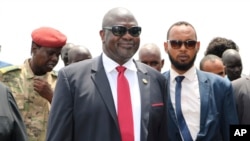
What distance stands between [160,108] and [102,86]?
576 mm

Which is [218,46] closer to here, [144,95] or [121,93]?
[144,95]

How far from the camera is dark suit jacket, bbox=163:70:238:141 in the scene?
237 inches

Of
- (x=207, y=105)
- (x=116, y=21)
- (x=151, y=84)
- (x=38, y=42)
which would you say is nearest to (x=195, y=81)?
Answer: (x=207, y=105)

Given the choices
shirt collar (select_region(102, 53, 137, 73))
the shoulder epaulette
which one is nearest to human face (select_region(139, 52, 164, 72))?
the shoulder epaulette

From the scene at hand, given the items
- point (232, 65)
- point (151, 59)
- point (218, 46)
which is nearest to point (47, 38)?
point (151, 59)

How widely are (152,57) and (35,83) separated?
1797 mm

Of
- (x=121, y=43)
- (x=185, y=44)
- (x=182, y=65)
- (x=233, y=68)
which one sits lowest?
(x=233, y=68)

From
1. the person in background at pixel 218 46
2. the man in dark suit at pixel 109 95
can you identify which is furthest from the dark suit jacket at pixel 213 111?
the person in background at pixel 218 46

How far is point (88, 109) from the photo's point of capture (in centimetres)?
499

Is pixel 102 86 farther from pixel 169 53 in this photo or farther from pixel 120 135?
pixel 169 53

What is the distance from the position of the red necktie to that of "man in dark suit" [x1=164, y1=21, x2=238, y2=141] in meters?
1.09

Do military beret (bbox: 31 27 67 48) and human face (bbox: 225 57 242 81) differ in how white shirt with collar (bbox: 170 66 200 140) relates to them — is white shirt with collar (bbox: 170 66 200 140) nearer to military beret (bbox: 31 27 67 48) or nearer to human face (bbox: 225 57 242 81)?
military beret (bbox: 31 27 67 48)

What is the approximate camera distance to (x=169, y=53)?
6406mm

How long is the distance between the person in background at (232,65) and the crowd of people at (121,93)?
1.37 metres
